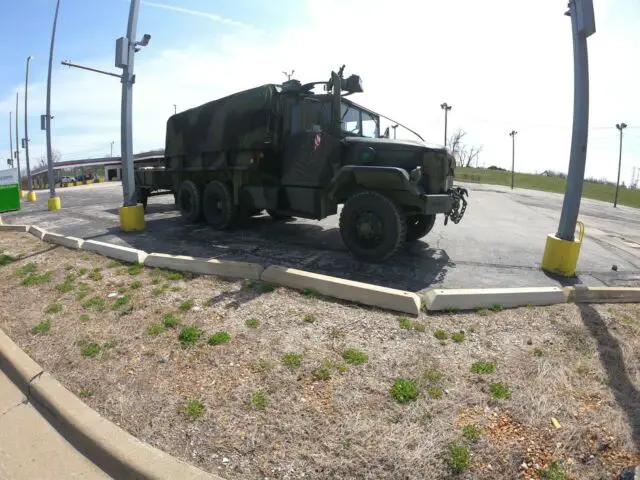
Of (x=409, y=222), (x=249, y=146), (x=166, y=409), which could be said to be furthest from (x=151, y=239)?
(x=166, y=409)

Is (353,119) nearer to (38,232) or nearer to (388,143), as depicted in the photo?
(388,143)

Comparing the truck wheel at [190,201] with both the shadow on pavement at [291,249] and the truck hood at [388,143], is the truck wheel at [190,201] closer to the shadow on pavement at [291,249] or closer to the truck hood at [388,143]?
the shadow on pavement at [291,249]

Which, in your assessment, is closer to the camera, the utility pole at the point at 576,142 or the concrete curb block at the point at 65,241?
the utility pole at the point at 576,142

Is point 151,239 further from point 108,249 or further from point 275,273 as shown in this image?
point 275,273

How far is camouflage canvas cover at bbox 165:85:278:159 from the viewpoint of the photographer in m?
7.69

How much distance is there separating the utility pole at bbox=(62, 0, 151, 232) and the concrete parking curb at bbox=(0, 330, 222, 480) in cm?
525

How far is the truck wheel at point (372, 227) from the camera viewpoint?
5.75 m

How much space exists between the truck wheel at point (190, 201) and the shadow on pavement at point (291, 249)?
0.78ft

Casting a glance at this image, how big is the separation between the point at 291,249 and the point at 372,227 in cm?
172

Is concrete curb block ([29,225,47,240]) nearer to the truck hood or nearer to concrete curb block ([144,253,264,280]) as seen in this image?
concrete curb block ([144,253,264,280])

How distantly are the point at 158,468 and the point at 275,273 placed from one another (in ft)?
9.16

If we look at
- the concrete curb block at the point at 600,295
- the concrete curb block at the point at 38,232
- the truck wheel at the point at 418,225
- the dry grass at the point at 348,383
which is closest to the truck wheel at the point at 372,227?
the truck wheel at the point at 418,225

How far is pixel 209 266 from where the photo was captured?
5.66 metres

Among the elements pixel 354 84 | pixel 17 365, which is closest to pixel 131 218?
pixel 17 365
